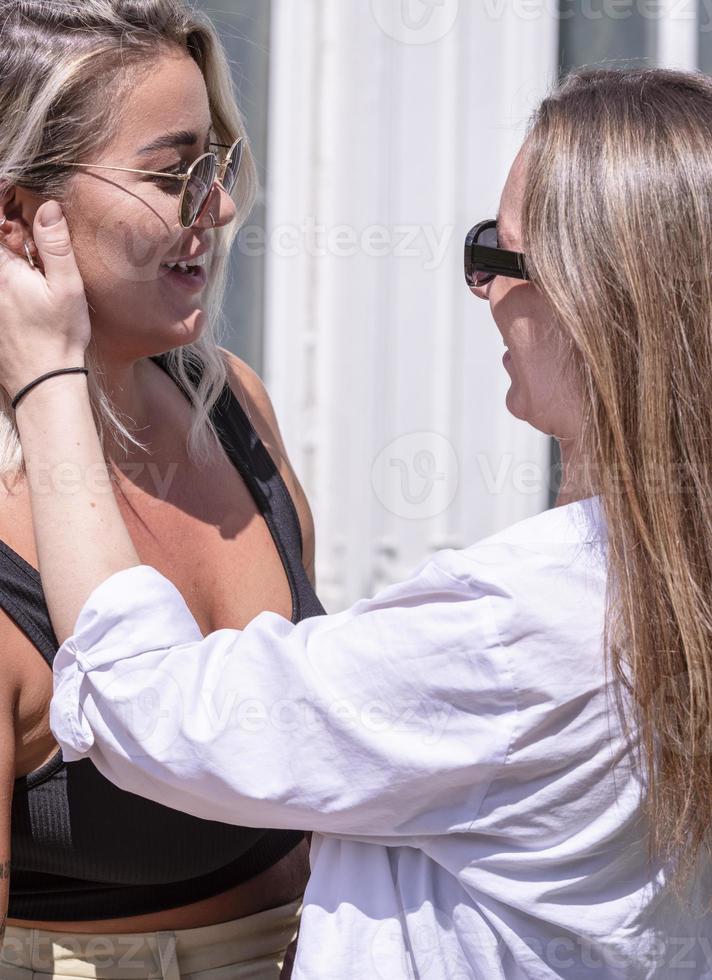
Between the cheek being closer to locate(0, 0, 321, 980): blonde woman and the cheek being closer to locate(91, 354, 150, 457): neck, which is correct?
locate(0, 0, 321, 980): blonde woman

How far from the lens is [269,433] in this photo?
6.00ft

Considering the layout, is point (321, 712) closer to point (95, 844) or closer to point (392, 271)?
point (95, 844)

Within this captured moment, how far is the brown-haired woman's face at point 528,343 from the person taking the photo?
1119mm

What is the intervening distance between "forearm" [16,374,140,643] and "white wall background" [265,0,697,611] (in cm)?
205

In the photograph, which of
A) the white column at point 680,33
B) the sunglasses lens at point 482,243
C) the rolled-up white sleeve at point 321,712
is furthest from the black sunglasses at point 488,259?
the white column at point 680,33

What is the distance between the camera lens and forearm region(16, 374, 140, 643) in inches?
46.1

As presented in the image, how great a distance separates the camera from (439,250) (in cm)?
315

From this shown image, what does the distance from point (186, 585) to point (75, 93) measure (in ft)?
2.18

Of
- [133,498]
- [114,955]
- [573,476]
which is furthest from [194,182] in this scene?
[114,955]

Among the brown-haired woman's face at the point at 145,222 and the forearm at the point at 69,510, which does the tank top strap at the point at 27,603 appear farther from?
the brown-haired woman's face at the point at 145,222

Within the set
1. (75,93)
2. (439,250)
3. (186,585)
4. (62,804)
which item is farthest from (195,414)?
(439,250)

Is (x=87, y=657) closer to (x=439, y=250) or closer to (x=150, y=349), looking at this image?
(x=150, y=349)

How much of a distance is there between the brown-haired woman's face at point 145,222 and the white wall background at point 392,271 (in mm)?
1682

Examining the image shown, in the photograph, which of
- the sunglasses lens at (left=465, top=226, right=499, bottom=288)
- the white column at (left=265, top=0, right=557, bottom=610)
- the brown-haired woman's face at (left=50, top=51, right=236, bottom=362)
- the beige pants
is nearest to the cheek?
the brown-haired woman's face at (left=50, top=51, right=236, bottom=362)
